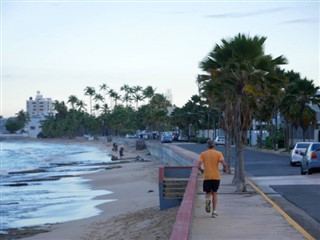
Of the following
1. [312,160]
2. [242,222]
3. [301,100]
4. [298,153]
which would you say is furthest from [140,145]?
[242,222]

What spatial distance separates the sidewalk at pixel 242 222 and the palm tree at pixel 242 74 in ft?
9.93

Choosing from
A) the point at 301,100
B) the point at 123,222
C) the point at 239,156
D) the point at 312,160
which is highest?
the point at 301,100

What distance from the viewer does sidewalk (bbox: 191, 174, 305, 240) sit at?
12.0 meters

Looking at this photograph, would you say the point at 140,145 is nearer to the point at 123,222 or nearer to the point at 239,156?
the point at 123,222

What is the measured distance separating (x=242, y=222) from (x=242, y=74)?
305 inches

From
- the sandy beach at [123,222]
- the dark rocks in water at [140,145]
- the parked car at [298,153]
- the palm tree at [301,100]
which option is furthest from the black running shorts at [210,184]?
the dark rocks in water at [140,145]

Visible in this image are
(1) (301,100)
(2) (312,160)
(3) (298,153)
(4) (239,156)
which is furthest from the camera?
(1) (301,100)

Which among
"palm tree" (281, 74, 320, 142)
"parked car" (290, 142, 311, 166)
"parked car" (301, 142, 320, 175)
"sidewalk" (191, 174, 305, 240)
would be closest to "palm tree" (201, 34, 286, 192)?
"sidewalk" (191, 174, 305, 240)

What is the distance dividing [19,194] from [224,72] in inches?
775

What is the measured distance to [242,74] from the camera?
20484 mm

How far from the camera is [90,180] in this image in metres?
46.2

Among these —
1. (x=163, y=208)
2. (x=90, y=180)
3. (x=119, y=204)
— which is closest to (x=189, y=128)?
(x=90, y=180)

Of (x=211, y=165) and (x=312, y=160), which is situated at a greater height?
(x=211, y=165)

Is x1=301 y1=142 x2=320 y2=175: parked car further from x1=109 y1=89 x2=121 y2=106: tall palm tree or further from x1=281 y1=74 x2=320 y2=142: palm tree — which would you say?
x1=109 y1=89 x2=121 y2=106: tall palm tree
